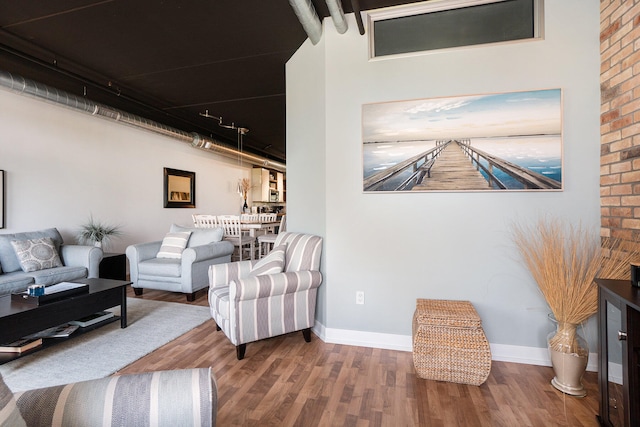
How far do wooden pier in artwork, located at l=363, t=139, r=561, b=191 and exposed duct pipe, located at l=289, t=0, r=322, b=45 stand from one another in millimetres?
1330

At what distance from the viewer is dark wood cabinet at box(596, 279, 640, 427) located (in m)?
1.31

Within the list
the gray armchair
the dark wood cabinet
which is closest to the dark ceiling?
the gray armchair

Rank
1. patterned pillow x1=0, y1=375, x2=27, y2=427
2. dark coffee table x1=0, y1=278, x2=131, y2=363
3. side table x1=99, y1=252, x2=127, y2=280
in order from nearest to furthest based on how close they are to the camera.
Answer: patterned pillow x1=0, y1=375, x2=27, y2=427, dark coffee table x1=0, y1=278, x2=131, y2=363, side table x1=99, y1=252, x2=127, y2=280

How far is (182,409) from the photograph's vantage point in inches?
33.6

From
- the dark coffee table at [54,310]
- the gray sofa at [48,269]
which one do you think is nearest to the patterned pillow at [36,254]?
the gray sofa at [48,269]

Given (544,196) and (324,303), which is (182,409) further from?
(544,196)

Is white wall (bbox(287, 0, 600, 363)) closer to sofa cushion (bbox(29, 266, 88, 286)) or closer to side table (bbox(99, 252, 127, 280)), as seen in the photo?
sofa cushion (bbox(29, 266, 88, 286))

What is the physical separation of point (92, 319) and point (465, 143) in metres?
3.66

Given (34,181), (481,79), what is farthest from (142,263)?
(481,79)

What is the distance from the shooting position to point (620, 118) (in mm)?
2018

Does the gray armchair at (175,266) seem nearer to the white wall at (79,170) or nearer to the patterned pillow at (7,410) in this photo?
the white wall at (79,170)

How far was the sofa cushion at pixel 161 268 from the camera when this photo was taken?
3867 millimetres

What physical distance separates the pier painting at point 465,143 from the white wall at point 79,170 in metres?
4.21

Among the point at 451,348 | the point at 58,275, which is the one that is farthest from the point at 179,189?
the point at 451,348
